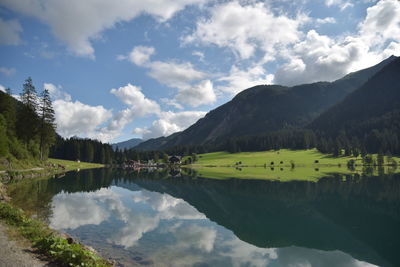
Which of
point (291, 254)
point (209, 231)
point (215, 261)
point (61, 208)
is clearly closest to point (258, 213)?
point (209, 231)

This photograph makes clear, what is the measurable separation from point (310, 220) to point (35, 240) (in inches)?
1145

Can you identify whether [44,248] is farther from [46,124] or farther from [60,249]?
[46,124]

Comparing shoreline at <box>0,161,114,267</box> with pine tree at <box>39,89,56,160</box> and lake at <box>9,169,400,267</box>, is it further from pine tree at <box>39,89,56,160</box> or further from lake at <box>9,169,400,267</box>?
pine tree at <box>39,89,56,160</box>

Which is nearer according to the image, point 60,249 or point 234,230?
point 60,249

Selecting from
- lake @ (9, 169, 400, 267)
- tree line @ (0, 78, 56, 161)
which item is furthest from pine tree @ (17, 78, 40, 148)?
lake @ (9, 169, 400, 267)

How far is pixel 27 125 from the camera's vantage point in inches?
3531

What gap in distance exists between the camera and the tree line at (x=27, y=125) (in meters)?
83.1

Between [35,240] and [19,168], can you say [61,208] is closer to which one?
[35,240]

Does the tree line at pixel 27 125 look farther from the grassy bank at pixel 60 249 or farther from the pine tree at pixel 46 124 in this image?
the grassy bank at pixel 60 249

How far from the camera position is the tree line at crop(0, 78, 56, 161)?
83.1m

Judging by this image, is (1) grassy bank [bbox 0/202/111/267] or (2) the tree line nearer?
(1) grassy bank [bbox 0/202/111/267]

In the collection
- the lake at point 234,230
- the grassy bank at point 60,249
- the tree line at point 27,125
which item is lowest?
the lake at point 234,230

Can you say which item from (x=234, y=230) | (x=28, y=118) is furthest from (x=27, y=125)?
(x=234, y=230)

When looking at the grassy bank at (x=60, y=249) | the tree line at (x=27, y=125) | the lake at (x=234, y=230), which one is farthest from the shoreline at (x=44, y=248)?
the tree line at (x=27, y=125)
